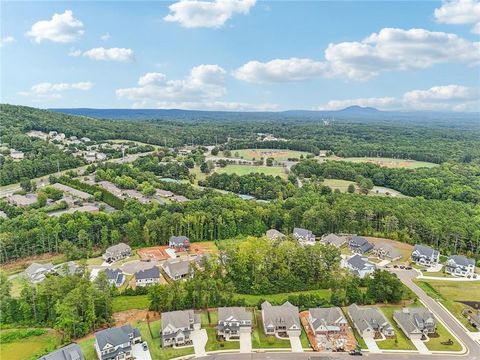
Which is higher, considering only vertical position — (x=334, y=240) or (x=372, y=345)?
(x=334, y=240)

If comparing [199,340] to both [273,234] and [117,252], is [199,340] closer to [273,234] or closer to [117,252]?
[117,252]

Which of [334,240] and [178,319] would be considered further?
[334,240]

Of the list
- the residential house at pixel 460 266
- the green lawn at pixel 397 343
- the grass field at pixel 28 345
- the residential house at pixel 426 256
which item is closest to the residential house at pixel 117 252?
the grass field at pixel 28 345

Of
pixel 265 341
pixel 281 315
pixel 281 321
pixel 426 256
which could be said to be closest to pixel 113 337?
pixel 265 341

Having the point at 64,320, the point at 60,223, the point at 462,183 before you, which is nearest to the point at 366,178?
the point at 462,183

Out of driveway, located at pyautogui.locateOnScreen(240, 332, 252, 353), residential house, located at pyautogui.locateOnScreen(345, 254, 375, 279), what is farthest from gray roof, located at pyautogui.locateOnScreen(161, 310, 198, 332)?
residential house, located at pyautogui.locateOnScreen(345, 254, 375, 279)

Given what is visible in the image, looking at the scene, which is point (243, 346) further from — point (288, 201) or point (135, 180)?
point (135, 180)
